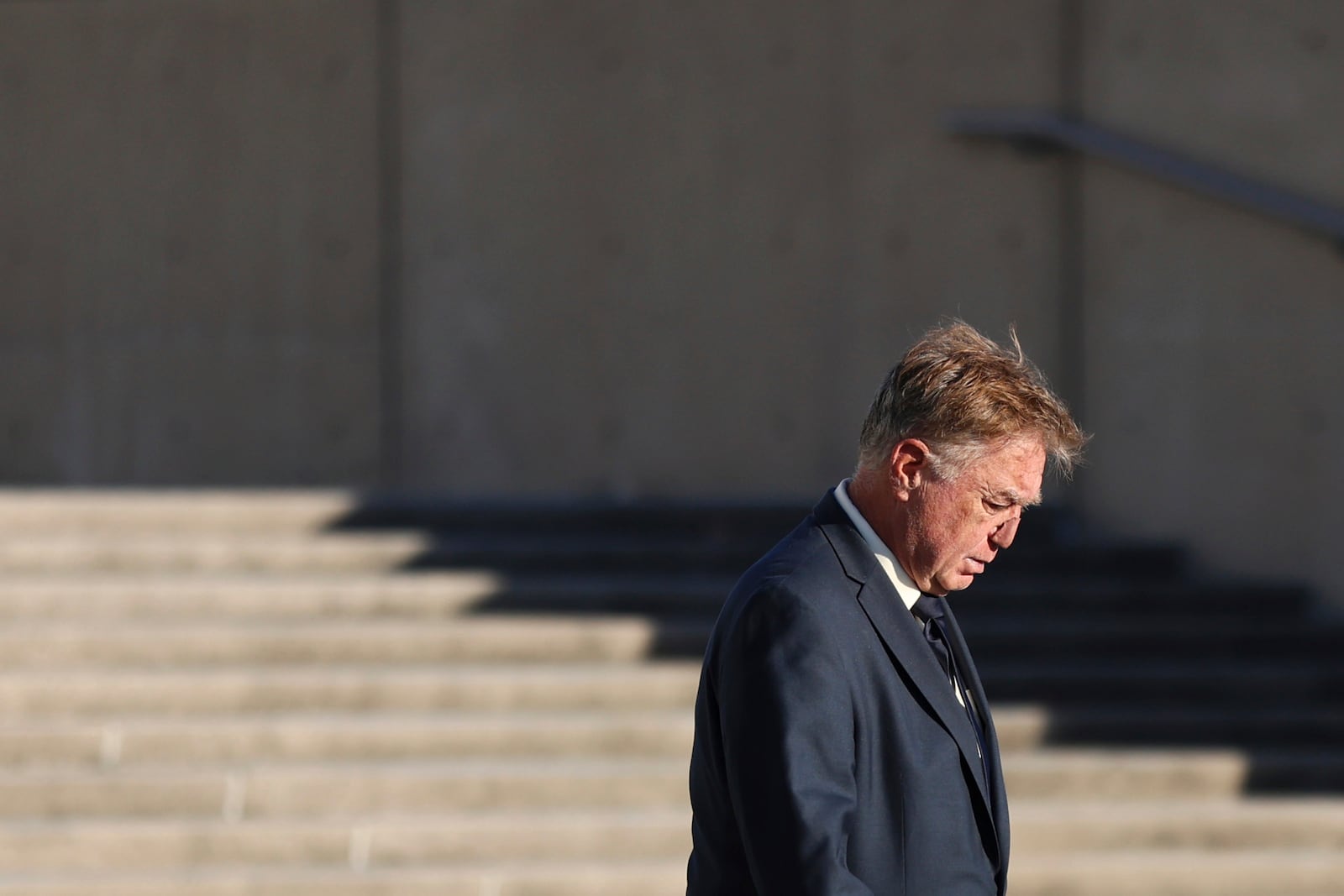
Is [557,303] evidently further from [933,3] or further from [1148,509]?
[1148,509]

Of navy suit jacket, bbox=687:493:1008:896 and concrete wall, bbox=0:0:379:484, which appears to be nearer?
Result: navy suit jacket, bbox=687:493:1008:896

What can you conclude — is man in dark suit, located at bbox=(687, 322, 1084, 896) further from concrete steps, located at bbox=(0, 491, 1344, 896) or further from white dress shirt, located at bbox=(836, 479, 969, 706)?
concrete steps, located at bbox=(0, 491, 1344, 896)

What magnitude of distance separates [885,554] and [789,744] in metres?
0.37

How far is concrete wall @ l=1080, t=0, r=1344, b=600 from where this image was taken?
Result: 6.82 metres

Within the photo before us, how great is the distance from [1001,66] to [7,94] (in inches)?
180

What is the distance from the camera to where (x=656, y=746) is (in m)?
5.67

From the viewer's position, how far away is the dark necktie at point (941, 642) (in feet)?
7.69

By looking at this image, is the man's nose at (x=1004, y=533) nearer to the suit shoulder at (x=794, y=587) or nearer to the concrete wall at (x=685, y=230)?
the suit shoulder at (x=794, y=587)

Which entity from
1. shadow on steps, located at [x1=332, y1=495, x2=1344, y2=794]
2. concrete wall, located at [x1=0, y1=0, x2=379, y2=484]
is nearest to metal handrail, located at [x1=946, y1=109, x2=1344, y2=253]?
shadow on steps, located at [x1=332, y1=495, x2=1344, y2=794]

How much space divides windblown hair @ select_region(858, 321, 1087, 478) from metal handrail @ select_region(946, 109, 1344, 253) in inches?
190

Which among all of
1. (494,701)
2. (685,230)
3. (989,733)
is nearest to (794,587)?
(989,733)

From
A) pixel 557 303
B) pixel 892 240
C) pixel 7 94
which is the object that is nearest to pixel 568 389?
pixel 557 303

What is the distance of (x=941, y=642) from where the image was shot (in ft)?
7.80

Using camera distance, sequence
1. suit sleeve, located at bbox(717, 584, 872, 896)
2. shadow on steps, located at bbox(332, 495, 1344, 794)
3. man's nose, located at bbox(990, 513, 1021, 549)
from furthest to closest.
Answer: shadow on steps, located at bbox(332, 495, 1344, 794) → man's nose, located at bbox(990, 513, 1021, 549) → suit sleeve, located at bbox(717, 584, 872, 896)
